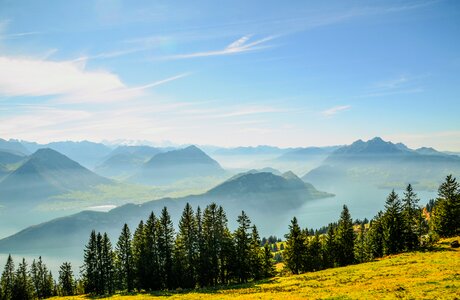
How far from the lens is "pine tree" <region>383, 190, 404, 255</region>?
253ft

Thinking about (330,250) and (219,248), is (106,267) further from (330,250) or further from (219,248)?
(330,250)

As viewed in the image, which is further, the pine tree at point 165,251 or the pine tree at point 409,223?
the pine tree at point 409,223

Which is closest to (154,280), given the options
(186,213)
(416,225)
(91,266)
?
(186,213)

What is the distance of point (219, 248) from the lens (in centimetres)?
7194

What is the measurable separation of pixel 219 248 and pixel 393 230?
42685mm

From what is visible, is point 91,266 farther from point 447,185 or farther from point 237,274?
point 447,185

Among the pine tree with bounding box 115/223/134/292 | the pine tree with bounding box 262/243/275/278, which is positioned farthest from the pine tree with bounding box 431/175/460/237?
the pine tree with bounding box 115/223/134/292

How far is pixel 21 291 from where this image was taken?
94.8m

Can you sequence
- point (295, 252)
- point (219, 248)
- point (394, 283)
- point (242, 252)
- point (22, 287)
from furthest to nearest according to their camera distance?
point (22, 287), point (295, 252), point (242, 252), point (219, 248), point (394, 283)

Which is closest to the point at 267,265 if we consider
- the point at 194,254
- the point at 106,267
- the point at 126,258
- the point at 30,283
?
the point at 194,254

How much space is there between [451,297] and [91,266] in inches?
3112

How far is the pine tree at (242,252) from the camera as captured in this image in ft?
234

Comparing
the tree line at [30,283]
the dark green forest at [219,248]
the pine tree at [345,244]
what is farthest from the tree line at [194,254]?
the tree line at [30,283]

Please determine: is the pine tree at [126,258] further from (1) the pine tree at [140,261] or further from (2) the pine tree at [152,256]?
(2) the pine tree at [152,256]
